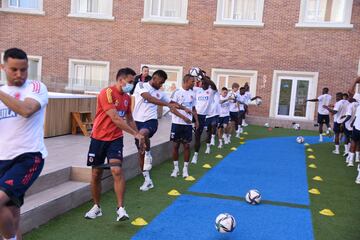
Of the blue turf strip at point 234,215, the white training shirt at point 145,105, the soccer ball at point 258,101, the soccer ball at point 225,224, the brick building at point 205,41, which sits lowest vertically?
the blue turf strip at point 234,215

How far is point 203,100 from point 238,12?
12812 mm

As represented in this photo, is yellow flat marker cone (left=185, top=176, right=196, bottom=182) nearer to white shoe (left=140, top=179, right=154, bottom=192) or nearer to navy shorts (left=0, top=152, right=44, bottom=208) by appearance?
white shoe (left=140, top=179, right=154, bottom=192)

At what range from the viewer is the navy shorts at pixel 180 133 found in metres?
7.70

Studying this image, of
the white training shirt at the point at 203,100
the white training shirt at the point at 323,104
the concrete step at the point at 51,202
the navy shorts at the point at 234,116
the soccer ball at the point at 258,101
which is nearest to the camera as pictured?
the concrete step at the point at 51,202

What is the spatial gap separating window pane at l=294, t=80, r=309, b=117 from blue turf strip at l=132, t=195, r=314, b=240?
1521 cm

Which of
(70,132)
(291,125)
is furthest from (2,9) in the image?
(291,125)

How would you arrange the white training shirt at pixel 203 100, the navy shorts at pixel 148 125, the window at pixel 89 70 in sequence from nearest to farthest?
the navy shorts at pixel 148 125, the white training shirt at pixel 203 100, the window at pixel 89 70

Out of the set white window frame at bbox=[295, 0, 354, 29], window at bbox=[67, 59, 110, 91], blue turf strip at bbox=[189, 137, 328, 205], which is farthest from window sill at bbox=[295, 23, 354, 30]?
window at bbox=[67, 59, 110, 91]

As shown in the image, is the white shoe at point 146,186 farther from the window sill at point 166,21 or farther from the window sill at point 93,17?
the window sill at point 93,17

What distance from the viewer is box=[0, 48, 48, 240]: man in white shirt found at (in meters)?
3.11

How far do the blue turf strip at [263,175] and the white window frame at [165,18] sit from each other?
10519 millimetres

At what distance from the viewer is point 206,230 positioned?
5035 mm

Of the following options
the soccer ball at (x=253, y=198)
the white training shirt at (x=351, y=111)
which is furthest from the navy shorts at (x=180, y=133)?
the white training shirt at (x=351, y=111)

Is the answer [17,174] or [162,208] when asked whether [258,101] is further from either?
[17,174]
